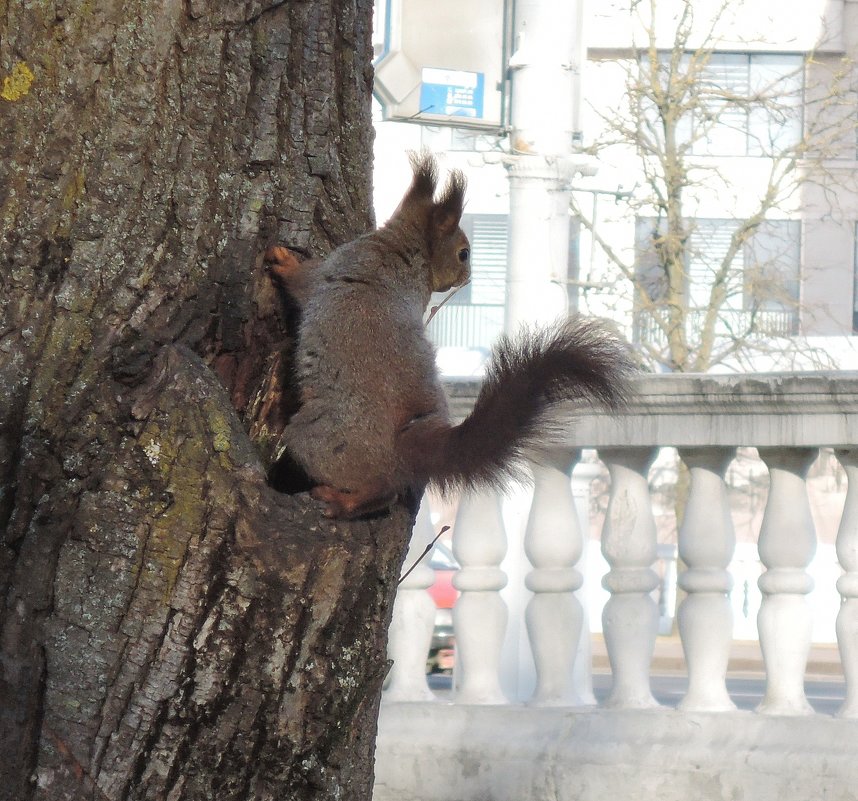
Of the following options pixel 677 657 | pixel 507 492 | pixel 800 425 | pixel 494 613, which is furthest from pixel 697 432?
pixel 677 657

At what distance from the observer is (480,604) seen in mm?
3332

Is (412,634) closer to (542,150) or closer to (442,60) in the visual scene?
(542,150)

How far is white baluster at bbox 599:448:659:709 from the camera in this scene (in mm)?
3170

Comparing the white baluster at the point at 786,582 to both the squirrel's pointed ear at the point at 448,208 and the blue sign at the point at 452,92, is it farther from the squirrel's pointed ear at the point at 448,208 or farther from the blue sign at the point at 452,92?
the blue sign at the point at 452,92

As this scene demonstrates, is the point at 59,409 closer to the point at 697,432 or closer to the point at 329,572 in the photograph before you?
the point at 329,572

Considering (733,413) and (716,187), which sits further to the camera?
(716,187)

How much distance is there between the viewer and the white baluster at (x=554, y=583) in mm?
3223

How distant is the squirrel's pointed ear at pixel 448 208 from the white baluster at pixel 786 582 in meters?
1.15

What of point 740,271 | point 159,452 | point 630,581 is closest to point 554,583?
point 630,581

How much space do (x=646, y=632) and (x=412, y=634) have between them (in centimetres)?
63

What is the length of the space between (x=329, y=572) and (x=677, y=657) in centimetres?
1110

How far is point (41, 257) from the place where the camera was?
1622mm

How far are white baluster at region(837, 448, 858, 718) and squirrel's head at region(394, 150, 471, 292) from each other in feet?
4.00

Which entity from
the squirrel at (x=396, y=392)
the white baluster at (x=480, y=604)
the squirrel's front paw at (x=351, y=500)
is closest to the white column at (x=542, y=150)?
the white baluster at (x=480, y=604)
